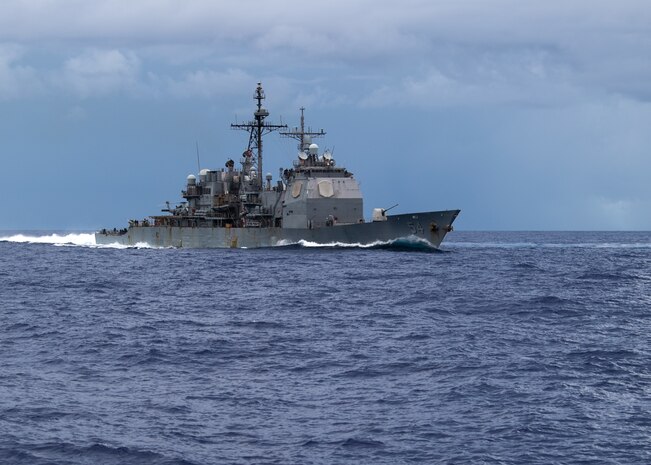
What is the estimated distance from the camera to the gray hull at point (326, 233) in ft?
197

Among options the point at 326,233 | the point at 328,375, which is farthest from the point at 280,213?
the point at 328,375

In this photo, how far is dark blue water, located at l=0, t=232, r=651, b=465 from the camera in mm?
14258

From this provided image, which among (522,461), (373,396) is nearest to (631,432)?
(522,461)

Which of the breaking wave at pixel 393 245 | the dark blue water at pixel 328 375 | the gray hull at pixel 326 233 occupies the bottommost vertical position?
the dark blue water at pixel 328 375

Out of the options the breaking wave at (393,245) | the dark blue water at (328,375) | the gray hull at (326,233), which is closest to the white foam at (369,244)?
the breaking wave at (393,245)

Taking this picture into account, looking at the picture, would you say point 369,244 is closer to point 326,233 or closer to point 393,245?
point 393,245

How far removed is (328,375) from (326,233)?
142ft

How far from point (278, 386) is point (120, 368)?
165 inches

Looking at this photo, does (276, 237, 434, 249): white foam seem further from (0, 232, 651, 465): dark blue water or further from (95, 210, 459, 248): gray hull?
(0, 232, 651, 465): dark blue water

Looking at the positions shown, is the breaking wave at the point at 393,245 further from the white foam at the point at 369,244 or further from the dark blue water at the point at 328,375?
the dark blue water at the point at 328,375

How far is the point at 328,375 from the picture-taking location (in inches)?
758

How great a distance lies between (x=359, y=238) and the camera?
6228 cm

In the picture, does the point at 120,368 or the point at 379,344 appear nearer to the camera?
A: the point at 120,368

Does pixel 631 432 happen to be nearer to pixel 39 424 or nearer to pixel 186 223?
pixel 39 424
